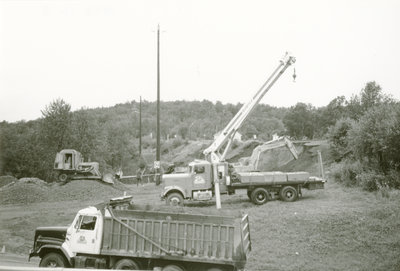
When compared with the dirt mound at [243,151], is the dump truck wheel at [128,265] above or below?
below

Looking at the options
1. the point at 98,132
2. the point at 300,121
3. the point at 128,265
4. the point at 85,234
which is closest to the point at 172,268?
the point at 128,265

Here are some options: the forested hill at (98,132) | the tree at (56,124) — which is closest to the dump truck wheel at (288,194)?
the forested hill at (98,132)

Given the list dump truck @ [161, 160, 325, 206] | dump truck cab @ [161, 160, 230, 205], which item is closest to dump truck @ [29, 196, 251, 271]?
dump truck cab @ [161, 160, 230, 205]

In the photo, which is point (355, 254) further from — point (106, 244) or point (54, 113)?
point (54, 113)

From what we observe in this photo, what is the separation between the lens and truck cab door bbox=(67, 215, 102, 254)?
1041 cm

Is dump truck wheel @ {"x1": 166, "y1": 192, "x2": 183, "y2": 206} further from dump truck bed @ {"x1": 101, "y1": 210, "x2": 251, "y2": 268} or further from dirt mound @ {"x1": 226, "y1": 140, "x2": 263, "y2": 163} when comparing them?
dirt mound @ {"x1": 226, "y1": 140, "x2": 263, "y2": 163}

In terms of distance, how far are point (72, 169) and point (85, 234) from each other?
20.6m

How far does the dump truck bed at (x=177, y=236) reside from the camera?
9875 mm

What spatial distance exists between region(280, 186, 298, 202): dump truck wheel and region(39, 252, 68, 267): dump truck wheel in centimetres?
1330

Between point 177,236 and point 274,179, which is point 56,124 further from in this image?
A: point 177,236

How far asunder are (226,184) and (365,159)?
8.42 metres

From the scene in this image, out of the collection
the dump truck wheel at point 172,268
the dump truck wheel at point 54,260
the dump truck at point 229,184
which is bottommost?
the dump truck wheel at point 172,268

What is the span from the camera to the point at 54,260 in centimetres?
1066

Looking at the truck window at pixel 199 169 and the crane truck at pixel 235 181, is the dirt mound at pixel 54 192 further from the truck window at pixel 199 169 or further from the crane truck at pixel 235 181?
the truck window at pixel 199 169
